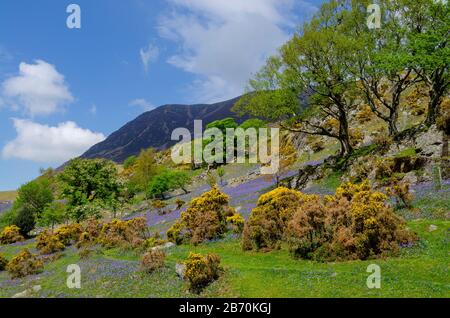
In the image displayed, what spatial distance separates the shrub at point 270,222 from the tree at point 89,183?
1625 inches

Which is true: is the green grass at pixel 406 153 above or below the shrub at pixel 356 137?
below

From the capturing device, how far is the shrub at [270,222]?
26891 mm

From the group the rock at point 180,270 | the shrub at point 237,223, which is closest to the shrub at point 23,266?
the rock at point 180,270

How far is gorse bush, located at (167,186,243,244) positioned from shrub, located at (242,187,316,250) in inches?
221

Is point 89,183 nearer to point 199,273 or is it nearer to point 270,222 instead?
point 270,222

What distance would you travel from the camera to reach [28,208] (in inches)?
2638

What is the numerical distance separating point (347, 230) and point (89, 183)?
54353mm

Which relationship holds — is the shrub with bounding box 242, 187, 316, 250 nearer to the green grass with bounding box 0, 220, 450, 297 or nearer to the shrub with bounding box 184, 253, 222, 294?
the green grass with bounding box 0, 220, 450, 297

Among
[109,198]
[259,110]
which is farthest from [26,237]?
[259,110]

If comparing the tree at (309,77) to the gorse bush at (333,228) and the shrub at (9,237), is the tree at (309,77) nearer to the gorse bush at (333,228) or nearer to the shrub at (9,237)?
the gorse bush at (333,228)

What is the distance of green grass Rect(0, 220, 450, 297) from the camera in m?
16.4

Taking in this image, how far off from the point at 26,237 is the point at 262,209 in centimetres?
5225

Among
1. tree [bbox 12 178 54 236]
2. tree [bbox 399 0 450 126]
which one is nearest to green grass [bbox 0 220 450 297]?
tree [bbox 399 0 450 126]
